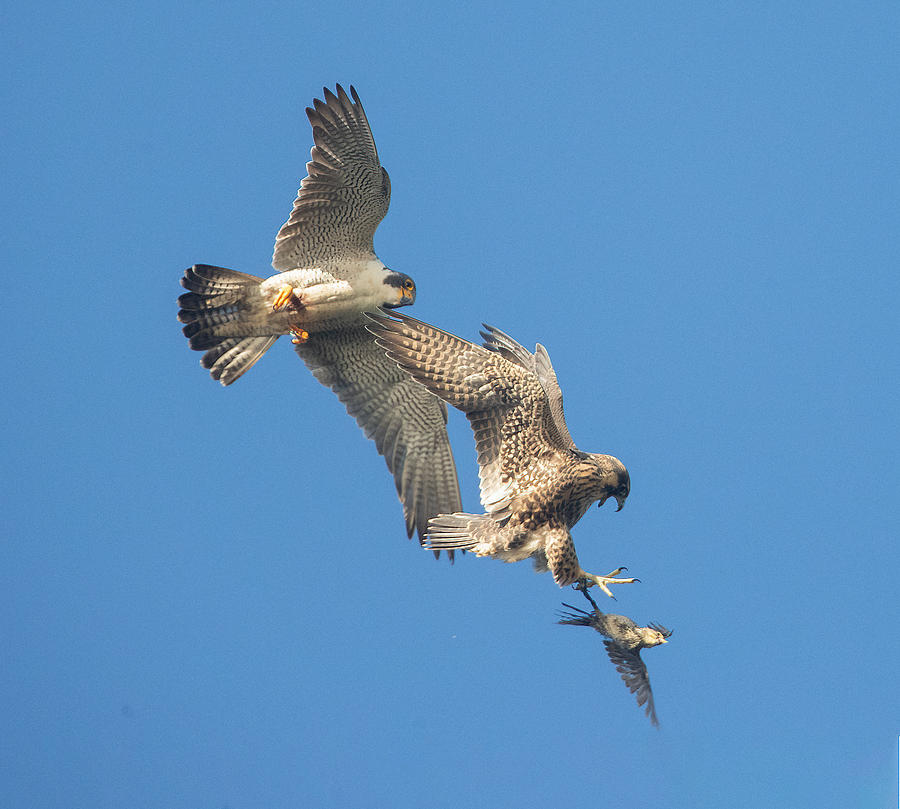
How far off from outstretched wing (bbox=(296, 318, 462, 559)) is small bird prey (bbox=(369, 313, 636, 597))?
Result: 1.40 m

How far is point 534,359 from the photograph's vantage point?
7832 millimetres

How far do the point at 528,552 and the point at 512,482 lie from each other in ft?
1.15

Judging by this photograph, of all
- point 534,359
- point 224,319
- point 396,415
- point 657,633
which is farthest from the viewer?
point 396,415

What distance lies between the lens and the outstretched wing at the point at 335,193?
794 cm

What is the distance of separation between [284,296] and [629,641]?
8.96 ft

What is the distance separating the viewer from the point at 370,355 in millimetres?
8680

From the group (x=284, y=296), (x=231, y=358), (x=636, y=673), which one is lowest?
(x=636, y=673)

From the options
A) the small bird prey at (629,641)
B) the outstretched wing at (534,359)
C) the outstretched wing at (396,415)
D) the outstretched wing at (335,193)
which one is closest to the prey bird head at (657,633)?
the small bird prey at (629,641)

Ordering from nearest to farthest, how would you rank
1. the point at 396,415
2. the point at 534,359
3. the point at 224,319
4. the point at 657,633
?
the point at 657,633 → the point at 534,359 → the point at 224,319 → the point at 396,415

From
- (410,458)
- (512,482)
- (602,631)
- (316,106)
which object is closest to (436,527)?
(512,482)

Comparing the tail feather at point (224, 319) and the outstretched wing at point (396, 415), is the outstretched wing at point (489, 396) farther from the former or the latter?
the outstretched wing at point (396, 415)

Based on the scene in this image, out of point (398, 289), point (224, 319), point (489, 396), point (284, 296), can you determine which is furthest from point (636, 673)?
point (224, 319)

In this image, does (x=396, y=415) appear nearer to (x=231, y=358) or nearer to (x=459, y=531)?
(x=231, y=358)

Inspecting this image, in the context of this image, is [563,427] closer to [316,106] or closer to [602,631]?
[602,631]
